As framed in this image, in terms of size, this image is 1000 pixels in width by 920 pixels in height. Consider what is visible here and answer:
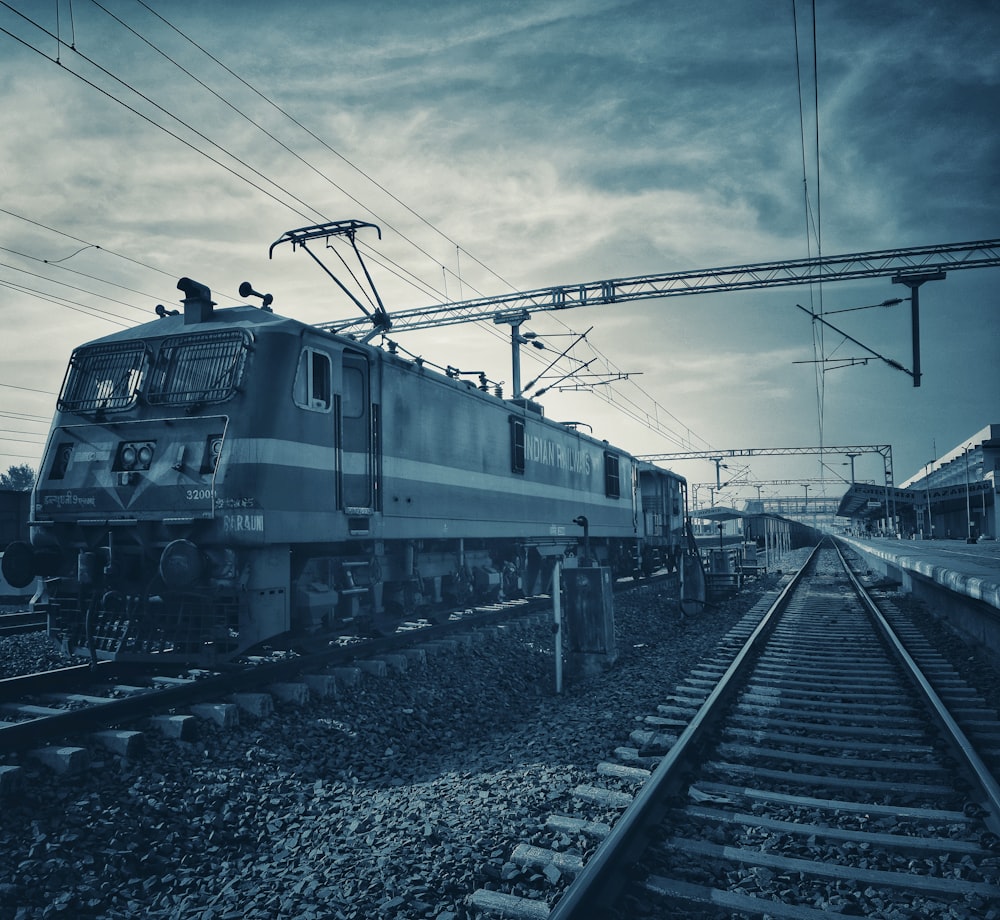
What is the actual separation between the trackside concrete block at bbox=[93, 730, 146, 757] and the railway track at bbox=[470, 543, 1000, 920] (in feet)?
10.5

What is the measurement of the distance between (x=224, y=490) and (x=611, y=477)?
13.9 metres

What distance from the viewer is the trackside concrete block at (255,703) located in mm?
6336

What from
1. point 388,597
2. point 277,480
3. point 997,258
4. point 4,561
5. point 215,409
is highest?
point 997,258

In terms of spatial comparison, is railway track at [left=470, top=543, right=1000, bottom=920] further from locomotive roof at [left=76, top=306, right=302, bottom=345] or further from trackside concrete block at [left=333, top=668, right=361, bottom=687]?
locomotive roof at [left=76, top=306, right=302, bottom=345]

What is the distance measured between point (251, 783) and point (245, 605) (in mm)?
2065

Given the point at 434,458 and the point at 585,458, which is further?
the point at 585,458

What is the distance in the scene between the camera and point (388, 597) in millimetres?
9781

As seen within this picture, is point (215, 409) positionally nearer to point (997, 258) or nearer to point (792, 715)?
point (792, 715)

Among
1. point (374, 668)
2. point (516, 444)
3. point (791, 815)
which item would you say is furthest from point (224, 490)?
point (516, 444)

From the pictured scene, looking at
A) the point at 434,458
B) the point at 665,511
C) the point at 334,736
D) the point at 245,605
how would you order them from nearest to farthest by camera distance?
the point at 334,736, the point at 245,605, the point at 434,458, the point at 665,511

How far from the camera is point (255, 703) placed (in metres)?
6.35

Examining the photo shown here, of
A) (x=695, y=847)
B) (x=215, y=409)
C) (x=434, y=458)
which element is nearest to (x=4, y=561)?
(x=215, y=409)

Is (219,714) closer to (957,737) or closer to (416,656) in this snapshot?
(416,656)

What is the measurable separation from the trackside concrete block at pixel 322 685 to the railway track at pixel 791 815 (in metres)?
3.01
